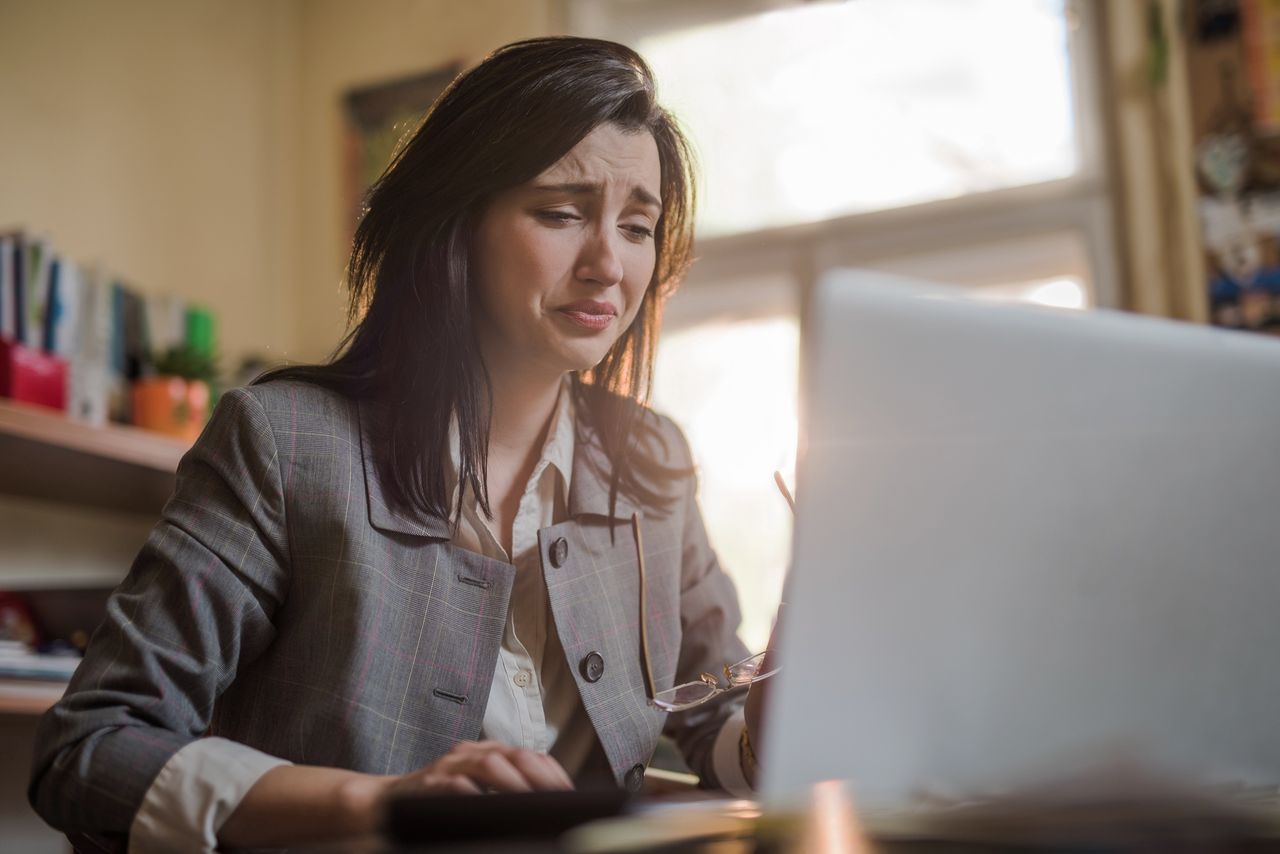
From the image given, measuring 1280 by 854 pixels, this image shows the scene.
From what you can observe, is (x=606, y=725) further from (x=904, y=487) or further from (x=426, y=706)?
(x=904, y=487)

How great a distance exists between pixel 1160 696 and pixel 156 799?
603mm

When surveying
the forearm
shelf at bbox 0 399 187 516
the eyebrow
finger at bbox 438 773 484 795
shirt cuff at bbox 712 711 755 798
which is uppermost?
the eyebrow

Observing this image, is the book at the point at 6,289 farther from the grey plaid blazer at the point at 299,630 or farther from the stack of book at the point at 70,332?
the grey plaid blazer at the point at 299,630

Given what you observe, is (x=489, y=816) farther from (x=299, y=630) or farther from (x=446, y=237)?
(x=446, y=237)

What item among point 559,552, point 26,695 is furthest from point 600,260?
point 26,695

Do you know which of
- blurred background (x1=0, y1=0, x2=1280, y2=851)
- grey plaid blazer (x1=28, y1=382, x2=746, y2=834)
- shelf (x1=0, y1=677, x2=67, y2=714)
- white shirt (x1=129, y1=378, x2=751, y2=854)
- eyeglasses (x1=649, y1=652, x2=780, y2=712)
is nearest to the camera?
grey plaid blazer (x1=28, y1=382, x2=746, y2=834)

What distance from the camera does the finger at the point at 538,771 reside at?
0.64 meters

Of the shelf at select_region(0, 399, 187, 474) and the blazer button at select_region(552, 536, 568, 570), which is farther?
the shelf at select_region(0, 399, 187, 474)

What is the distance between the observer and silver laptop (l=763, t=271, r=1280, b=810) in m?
0.51

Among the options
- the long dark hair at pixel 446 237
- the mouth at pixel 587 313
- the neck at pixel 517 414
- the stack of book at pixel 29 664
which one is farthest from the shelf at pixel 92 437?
the mouth at pixel 587 313

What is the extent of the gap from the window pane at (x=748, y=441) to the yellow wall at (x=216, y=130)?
0.87 metres

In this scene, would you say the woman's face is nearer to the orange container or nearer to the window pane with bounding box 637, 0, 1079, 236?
the orange container

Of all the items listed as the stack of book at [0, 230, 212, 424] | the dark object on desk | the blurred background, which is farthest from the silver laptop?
the stack of book at [0, 230, 212, 424]

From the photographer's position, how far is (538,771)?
64 cm
